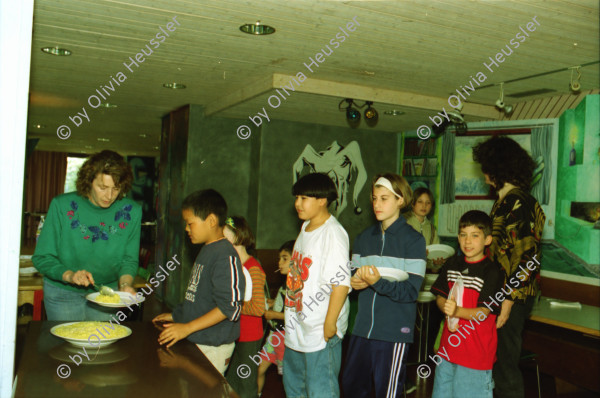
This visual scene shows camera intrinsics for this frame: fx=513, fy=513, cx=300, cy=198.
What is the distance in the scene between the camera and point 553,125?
5434 millimetres

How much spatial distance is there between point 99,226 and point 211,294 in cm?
82

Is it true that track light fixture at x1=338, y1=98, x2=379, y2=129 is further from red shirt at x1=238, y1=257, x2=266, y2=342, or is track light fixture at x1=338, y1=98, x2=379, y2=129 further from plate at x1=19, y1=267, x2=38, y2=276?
plate at x1=19, y1=267, x2=38, y2=276

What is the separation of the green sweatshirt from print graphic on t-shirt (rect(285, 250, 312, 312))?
86 centimetres

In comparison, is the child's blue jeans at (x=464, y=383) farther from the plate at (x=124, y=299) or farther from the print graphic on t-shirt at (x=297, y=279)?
the plate at (x=124, y=299)

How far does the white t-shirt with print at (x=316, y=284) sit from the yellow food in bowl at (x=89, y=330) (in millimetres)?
907

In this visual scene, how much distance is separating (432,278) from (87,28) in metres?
3.49

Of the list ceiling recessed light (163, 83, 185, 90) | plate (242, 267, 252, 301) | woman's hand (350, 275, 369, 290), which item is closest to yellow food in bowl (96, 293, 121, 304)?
plate (242, 267, 252, 301)

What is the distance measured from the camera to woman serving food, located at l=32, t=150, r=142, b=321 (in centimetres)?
264

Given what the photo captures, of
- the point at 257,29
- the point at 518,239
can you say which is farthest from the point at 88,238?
the point at 518,239

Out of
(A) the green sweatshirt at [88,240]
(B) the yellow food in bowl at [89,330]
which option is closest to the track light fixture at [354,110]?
(A) the green sweatshirt at [88,240]

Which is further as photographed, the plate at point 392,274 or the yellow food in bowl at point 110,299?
the plate at point 392,274

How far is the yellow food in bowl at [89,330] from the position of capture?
1.98m

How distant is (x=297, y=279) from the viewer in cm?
275

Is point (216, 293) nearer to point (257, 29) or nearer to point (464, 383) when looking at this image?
point (464, 383)
